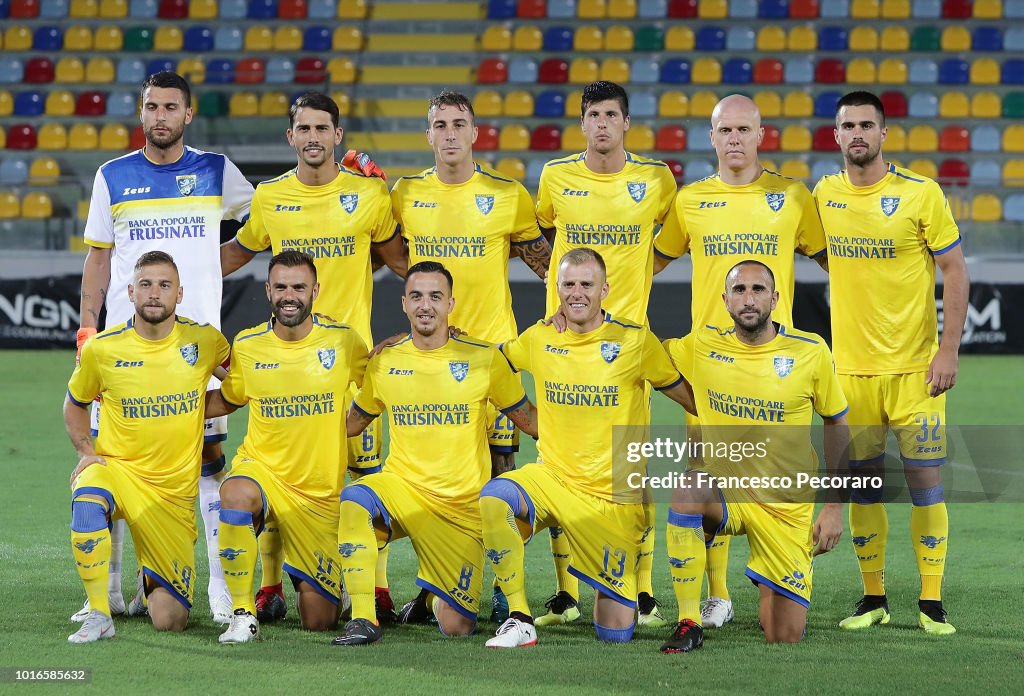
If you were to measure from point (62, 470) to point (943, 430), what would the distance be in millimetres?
5615

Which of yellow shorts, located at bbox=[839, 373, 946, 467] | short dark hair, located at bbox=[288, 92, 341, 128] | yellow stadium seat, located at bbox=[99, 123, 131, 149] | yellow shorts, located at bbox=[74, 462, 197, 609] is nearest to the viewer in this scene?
yellow shorts, located at bbox=[74, 462, 197, 609]

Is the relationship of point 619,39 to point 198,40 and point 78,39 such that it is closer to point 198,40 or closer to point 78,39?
point 198,40

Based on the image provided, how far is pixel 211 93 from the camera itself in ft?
53.7

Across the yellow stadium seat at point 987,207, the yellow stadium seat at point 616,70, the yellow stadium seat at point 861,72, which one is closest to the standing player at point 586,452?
the yellow stadium seat at point 987,207

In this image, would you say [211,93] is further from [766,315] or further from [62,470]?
[766,315]

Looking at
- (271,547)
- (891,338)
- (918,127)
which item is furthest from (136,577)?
(918,127)

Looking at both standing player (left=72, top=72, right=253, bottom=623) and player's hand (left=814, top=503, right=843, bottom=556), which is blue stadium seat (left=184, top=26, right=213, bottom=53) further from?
player's hand (left=814, top=503, right=843, bottom=556)

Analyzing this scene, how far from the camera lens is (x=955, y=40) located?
18.2 m

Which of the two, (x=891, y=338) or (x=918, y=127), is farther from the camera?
(x=918, y=127)

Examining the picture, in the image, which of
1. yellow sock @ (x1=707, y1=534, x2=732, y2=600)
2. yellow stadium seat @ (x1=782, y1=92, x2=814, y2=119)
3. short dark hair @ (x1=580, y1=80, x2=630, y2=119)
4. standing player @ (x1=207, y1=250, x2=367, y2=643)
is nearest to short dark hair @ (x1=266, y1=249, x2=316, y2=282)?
standing player @ (x1=207, y1=250, x2=367, y2=643)

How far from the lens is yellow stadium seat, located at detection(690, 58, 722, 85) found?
1817 cm

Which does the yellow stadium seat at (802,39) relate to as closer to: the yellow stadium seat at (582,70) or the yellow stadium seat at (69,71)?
the yellow stadium seat at (582,70)

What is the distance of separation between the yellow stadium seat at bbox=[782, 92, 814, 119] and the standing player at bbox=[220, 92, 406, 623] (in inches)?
505

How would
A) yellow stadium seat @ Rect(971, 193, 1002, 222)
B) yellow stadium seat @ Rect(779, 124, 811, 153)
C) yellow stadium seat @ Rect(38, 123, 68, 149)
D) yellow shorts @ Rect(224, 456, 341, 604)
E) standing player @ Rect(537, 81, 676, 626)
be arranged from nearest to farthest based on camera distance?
yellow shorts @ Rect(224, 456, 341, 604), standing player @ Rect(537, 81, 676, 626), yellow stadium seat @ Rect(971, 193, 1002, 222), yellow stadium seat @ Rect(779, 124, 811, 153), yellow stadium seat @ Rect(38, 123, 68, 149)
